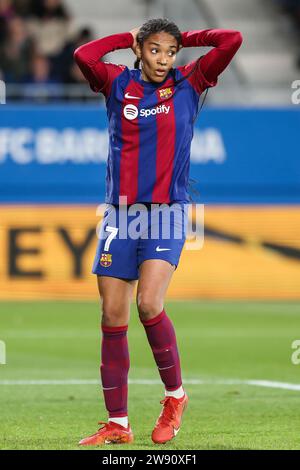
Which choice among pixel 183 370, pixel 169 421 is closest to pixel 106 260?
pixel 169 421

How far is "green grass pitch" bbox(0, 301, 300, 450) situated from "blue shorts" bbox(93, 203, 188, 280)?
3.27 ft

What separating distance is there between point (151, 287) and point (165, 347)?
0.39m

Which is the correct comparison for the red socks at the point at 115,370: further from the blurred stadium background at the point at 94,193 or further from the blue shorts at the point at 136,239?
the blurred stadium background at the point at 94,193

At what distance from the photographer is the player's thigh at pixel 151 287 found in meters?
6.81

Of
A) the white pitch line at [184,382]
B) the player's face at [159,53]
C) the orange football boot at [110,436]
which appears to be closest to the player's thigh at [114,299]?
the orange football boot at [110,436]

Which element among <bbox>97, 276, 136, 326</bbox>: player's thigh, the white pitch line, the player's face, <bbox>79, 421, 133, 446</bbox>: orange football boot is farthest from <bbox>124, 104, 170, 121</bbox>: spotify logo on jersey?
the white pitch line

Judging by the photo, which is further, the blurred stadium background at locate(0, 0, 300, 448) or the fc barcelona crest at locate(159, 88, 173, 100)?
the blurred stadium background at locate(0, 0, 300, 448)

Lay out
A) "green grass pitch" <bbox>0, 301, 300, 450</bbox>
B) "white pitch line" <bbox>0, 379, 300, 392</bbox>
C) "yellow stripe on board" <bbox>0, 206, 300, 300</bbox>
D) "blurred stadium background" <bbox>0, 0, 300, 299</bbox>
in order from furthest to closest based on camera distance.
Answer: "blurred stadium background" <bbox>0, 0, 300, 299</bbox>, "yellow stripe on board" <bbox>0, 206, 300, 300</bbox>, "white pitch line" <bbox>0, 379, 300, 392</bbox>, "green grass pitch" <bbox>0, 301, 300, 450</bbox>

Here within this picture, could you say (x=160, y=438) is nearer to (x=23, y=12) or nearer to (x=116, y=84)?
(x=116, y=84)

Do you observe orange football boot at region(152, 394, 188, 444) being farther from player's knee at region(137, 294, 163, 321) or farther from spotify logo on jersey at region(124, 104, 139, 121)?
spotify logo on jersey at region(124, 104, 139, 121)

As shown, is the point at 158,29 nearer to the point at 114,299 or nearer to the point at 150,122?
the point at 150,122

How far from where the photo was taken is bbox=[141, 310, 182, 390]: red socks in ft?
22.6
